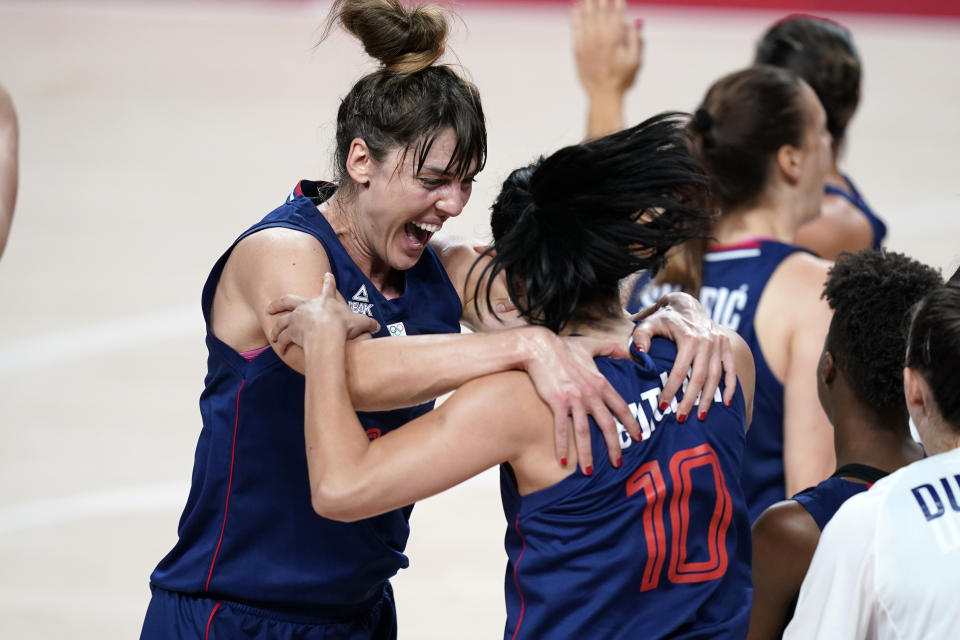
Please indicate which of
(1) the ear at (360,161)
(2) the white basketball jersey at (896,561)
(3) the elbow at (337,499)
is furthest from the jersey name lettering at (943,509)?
(1) the ear at (360,161)

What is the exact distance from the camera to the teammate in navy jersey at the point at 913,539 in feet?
6.70

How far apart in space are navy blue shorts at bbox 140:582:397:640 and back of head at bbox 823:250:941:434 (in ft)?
4.28

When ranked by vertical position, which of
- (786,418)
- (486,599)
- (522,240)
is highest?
(522,240)

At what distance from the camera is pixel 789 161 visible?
393cm

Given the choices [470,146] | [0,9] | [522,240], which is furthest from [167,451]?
[0,9]

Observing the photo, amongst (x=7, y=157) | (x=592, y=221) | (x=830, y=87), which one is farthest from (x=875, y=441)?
(x=830, y=87)

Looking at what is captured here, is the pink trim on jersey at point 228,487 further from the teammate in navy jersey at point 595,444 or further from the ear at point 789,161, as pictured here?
the ear at point 789,161

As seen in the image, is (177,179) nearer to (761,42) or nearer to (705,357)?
(761,42)

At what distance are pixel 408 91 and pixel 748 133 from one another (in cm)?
152

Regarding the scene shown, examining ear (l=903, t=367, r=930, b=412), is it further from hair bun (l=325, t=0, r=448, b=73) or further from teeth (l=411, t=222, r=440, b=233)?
hair bun (l=325, t=0, r=448, b=73)

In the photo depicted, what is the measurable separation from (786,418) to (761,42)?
2.34m

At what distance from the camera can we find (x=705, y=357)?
238 centimetres

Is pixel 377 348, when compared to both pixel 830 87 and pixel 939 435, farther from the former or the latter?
pixel 830 87

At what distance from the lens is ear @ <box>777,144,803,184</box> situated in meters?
3.92
